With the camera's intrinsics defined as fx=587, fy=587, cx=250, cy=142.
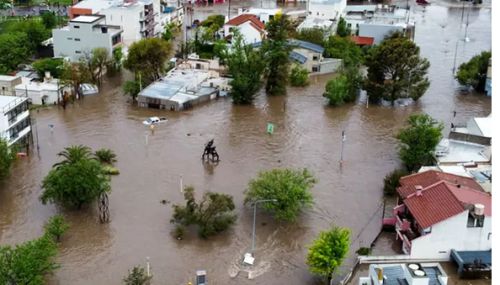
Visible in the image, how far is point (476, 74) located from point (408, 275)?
2209cm

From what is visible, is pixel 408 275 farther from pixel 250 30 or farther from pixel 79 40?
pixel 250 30

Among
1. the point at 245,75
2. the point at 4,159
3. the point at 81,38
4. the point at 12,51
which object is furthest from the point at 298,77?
the point at 4,159

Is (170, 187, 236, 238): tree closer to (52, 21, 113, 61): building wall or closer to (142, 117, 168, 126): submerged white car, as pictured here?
(142, 117, 168, 126): submerged white car

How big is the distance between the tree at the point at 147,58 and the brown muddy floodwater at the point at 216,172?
165 centimetres

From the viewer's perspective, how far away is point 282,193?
59.8ft

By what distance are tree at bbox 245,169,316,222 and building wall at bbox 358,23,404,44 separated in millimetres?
23032

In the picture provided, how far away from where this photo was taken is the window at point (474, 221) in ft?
51.6

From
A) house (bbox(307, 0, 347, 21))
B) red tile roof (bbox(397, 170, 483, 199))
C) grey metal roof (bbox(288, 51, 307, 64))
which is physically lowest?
red tile roof (bbox(397, 170, 483, 199))

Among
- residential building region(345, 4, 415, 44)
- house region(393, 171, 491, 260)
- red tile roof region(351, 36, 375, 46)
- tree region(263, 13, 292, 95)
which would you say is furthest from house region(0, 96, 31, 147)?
residential building region(345, 4, 415, 44)

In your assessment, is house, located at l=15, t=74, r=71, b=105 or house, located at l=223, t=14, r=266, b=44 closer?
house, located at l=15, t=74, r=71, b=105

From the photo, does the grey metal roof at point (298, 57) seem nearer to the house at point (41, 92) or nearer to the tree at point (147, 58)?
the tree at point (147, 58)

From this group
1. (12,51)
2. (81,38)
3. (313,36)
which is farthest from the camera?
(313,36)

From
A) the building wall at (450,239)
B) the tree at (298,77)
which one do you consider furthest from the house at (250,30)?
the building wall at (450,239)

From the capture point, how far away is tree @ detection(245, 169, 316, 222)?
60.0 feet
